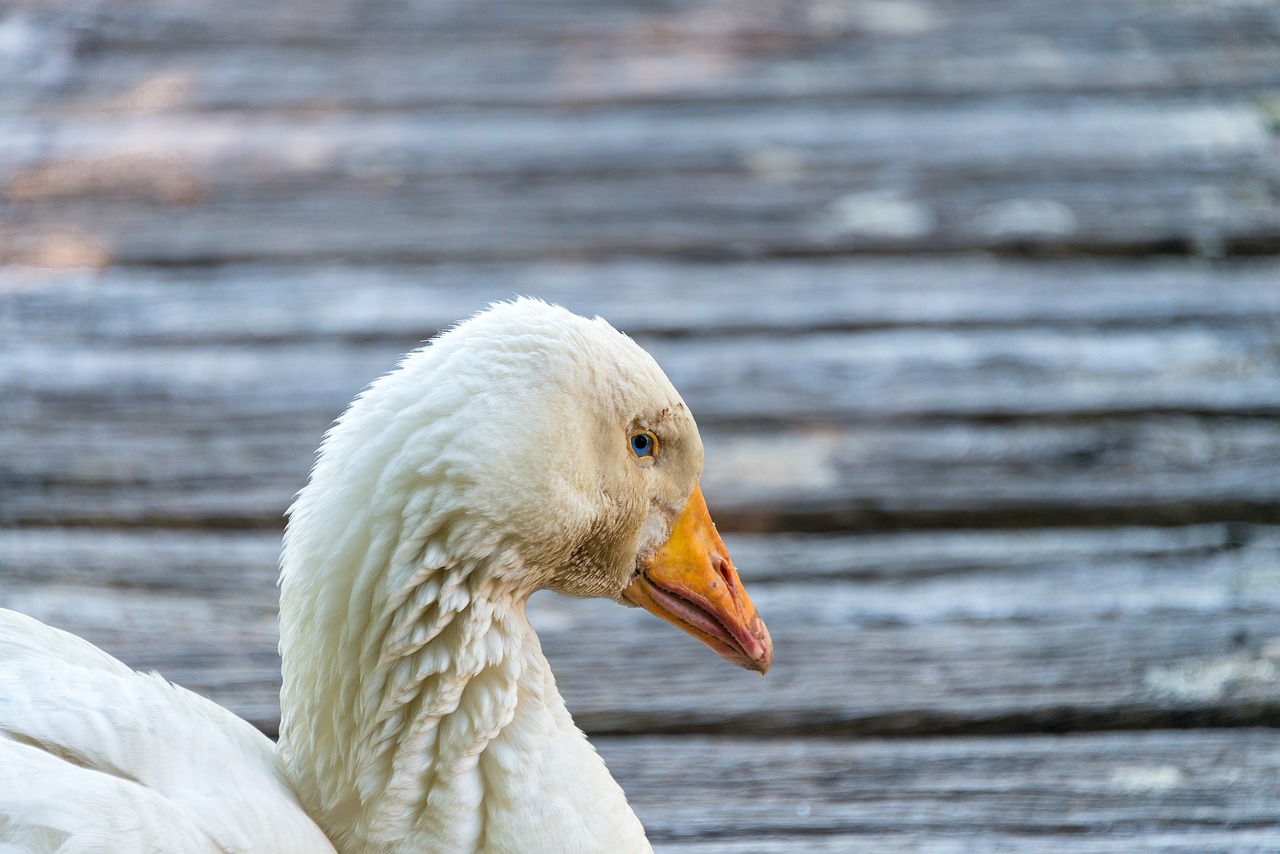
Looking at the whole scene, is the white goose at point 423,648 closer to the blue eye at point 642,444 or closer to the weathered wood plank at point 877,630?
the blue eye at point 642,444

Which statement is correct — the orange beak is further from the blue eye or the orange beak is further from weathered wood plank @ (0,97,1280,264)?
weathered wood plank @ (0,97,1280,264)

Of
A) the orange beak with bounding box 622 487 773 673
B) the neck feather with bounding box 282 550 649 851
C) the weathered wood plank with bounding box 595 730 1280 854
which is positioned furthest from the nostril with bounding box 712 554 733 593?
the weathered wood plank with bounding box 595 730 1280 854

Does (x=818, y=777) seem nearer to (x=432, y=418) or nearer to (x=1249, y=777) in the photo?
(x=1249, y=777)

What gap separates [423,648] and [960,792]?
40.1 inches

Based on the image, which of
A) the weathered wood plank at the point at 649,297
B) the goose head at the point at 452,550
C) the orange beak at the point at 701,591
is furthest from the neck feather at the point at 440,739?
the weathered wood plank at the point at 649,297

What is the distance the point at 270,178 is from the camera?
3.67 meters

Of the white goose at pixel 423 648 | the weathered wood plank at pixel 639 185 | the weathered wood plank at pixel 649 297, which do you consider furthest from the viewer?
the weathered wood plank at pixel 639 185

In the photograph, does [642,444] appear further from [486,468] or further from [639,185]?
[639,185]

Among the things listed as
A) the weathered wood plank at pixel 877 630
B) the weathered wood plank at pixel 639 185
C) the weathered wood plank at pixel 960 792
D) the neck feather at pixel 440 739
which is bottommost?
the weathered wood plank at pixel 960 792

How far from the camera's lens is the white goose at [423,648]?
4.69 feet

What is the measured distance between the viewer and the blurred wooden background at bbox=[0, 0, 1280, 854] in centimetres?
223

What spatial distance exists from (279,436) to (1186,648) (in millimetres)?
1908

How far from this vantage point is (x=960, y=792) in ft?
6.85

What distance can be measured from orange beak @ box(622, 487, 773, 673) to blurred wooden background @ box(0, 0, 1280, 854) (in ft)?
1.38
